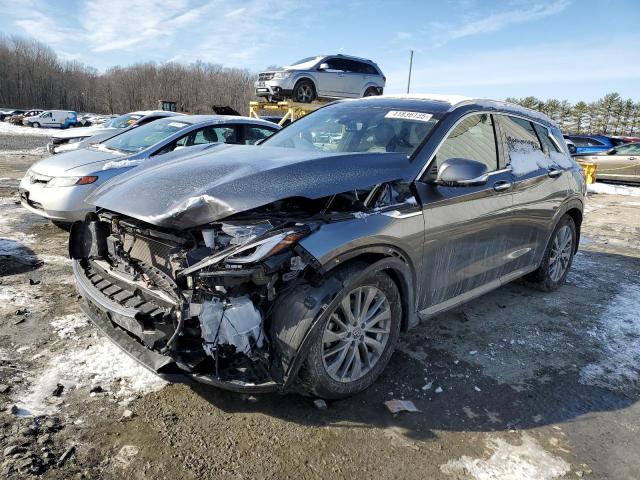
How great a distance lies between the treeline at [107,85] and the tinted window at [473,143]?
83.6 m

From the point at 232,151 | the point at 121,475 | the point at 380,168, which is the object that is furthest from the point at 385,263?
the point at 121,475

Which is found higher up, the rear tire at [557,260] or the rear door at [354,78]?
the rear door at [354,78]

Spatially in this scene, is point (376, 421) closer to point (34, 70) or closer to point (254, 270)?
point (254, 270)

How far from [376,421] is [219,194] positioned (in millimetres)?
1617

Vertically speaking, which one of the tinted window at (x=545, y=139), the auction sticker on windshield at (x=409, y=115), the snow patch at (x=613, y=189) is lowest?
the snow patch at (x=613, y=189)

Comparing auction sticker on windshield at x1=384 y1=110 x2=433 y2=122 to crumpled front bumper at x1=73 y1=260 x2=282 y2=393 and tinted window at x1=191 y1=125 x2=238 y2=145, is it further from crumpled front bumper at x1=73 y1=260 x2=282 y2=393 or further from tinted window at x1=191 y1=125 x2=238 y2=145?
tinted window at x1=191 y1=125 x2=238 y2=145

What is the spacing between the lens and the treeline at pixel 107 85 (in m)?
86.8

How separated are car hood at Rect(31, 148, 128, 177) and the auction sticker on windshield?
3.99m

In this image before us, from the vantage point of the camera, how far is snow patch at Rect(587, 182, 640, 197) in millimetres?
14383

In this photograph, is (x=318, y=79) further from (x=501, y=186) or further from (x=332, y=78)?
(x=501, y=186)

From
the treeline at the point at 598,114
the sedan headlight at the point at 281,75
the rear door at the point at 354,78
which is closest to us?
the sedan headlight at the point at 281,75

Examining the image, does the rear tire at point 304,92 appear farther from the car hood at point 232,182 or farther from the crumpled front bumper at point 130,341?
the crumpled front bumper at point 130,341

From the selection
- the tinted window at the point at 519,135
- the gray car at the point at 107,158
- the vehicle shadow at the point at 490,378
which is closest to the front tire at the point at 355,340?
the vehicle shadow at the point at 490,378

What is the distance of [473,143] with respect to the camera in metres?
3.77
